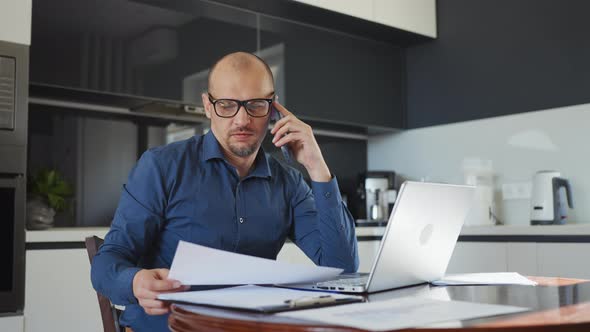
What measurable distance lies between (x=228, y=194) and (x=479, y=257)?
85.4 inches

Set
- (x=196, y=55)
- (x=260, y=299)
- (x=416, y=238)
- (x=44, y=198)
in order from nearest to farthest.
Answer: (x=260, y=299), (x=416, y=238), (x=44, y=198), (x=196, y=55)

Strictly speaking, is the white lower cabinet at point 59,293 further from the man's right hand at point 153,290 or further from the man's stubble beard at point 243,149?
the man's right hand at point 153,290

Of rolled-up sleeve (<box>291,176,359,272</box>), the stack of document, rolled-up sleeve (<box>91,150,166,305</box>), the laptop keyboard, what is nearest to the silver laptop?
the laptop keyboard

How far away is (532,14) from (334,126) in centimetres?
141

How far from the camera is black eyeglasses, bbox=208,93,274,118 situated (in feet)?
4.93

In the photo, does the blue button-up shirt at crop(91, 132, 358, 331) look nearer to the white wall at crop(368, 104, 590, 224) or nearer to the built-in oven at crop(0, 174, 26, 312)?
the built-in oven at crop(0, 174, 26, 312)

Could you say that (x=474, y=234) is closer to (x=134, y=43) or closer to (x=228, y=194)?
(x=134, y=43)

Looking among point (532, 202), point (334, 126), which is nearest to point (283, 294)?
point (532, 202)

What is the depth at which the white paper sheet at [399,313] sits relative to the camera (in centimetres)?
82

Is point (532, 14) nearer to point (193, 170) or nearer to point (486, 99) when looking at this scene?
point (486, 99)

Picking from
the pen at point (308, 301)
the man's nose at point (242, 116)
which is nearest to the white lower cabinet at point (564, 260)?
the man's nose at point (242, 116)

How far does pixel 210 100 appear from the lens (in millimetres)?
1521

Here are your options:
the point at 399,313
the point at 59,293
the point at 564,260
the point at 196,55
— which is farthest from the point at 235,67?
the point at 564,260

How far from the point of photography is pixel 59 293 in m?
2.54
